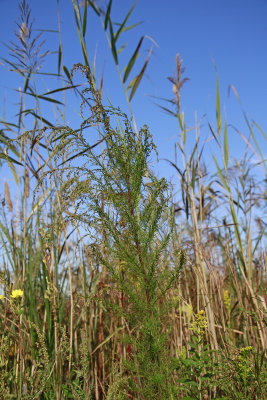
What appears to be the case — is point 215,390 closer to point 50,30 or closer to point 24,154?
point 24,154

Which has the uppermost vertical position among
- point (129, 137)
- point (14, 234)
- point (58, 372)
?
point (129, 137)

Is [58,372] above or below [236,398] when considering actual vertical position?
above

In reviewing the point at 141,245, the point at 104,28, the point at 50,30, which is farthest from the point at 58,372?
the point at 50,30

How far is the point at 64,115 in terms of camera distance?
2.50 metres

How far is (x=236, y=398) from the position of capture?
69.7 inches

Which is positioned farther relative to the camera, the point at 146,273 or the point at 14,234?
the point at 14,234

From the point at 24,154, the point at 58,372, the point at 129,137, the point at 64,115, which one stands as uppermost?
the point at 64,115

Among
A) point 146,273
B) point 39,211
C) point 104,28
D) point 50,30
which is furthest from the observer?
point 50,30

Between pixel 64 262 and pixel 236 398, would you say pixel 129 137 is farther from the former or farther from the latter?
pixel 236 398

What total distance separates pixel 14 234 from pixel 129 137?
128 cm

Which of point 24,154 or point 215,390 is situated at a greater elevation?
point 24,154

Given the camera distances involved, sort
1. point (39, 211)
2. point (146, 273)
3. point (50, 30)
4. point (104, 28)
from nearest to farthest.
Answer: point (146, 273)
point (104, 28)
point (39, 211)
point (50, 30)

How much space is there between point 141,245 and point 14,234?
1236 millimetres

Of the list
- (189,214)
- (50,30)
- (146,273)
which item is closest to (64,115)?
(50,30)
